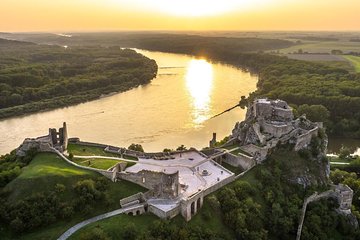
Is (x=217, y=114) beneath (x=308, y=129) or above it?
beneath

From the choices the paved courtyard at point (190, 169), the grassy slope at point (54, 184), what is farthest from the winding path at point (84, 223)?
the paved courtyard at point (190, 169)

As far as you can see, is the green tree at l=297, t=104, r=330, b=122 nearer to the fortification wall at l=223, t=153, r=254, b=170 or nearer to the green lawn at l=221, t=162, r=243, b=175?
the fortification wall at l=223, t=153, r=254, b=170

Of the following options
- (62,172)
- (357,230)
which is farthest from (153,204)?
(357,230)

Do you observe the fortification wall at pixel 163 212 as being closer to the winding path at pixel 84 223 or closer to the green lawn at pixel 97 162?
the winding path at pixel 84 223

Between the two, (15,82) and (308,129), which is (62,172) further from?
(15,82)

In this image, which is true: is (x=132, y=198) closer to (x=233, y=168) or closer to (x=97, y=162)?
(x=97, y=162)

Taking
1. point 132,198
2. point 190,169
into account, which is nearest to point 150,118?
point 190,169
